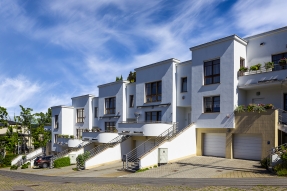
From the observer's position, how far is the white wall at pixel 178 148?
21.4 meters

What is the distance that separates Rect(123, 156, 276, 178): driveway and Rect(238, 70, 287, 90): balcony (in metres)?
5.47

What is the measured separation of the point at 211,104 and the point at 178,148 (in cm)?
440

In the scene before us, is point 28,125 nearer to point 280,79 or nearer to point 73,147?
point 73,147

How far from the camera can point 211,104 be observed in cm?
2291

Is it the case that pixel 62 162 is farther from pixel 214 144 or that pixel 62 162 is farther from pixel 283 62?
pixel 283 62

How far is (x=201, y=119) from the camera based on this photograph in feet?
76.3

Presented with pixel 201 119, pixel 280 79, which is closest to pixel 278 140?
pixel 280 79

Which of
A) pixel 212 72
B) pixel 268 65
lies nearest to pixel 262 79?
pixel 268 65

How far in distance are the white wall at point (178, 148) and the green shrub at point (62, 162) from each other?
39.1 ft

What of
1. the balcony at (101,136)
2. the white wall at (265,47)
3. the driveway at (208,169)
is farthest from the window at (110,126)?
the white wall at (265,47)

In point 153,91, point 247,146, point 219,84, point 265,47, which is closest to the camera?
point 247,146

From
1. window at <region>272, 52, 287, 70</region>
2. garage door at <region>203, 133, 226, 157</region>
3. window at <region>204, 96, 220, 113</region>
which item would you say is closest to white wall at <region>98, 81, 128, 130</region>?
garage door at <region>203, 133, 226, 157</region>

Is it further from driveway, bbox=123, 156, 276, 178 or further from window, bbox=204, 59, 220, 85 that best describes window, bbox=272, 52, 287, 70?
driveway, bbox=123, 156, 276, 178

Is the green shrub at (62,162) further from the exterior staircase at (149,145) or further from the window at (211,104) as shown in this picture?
the window at (211,104)
